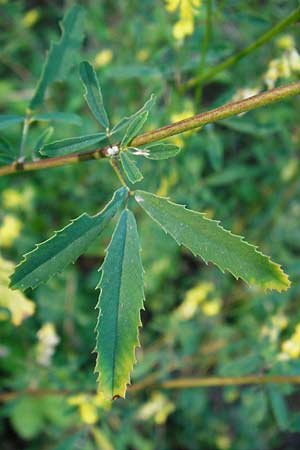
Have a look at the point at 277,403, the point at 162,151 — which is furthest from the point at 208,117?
the point at 277,403

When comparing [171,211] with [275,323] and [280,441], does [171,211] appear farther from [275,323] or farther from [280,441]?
[280,441]

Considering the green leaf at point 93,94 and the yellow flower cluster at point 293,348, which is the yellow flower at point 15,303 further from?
the yellow flower cluster at point 293,348

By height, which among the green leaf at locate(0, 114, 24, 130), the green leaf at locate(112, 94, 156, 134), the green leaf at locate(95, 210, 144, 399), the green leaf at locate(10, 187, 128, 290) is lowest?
the green leaf at locate(95, 210, 144, 399)

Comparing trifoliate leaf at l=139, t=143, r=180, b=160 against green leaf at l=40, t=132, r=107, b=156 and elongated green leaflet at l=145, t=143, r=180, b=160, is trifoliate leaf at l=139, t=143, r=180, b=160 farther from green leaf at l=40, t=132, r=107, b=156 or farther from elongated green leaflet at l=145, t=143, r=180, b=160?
green leaf at l=40, t=132, r=107, b=156

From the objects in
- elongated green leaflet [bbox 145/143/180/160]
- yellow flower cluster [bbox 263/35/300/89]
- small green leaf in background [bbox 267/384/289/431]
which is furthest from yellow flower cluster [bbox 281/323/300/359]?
elongated green leaflet [bbox 145/143/180/160]

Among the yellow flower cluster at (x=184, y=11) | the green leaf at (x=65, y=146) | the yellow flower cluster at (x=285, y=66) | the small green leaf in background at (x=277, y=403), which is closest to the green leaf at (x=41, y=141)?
the green leaf at (x=65, y=146)
